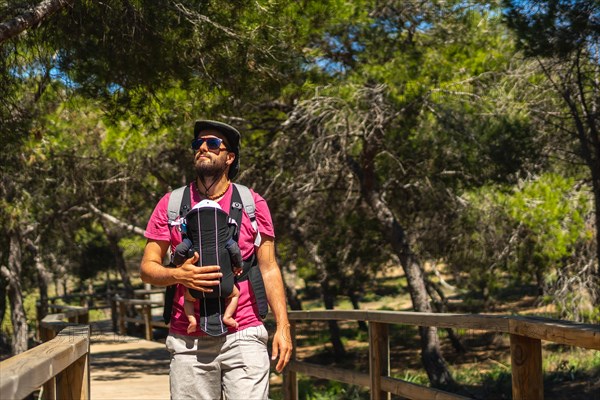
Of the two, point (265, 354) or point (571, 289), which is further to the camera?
point (571, 289)

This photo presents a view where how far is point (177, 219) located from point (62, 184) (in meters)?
15.6

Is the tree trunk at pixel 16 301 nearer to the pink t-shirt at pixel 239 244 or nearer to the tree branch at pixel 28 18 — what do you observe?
the tree branch at pixel 28 18

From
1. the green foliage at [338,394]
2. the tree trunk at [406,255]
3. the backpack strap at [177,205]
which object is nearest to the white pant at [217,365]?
the backpack strap at [177,205]

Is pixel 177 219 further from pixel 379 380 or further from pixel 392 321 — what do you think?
pixel 379 380

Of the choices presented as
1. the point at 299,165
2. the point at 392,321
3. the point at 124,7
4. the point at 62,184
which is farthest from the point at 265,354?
the point at 62,184

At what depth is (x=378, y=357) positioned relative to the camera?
636 centimetres

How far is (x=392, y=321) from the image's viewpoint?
19.8 feet

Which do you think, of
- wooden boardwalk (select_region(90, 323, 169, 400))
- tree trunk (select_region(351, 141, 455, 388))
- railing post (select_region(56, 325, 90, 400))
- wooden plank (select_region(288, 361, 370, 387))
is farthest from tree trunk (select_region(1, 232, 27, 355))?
railing post (select_region(56, 325, 90, 400))

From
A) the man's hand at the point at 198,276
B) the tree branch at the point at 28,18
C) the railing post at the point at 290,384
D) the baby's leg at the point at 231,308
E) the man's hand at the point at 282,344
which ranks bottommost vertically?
the railing post at the point at 290,384

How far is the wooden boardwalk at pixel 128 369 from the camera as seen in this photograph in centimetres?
991

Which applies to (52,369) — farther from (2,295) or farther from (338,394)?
(2,295)

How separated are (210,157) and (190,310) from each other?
27.1 inches

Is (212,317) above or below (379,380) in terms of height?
above

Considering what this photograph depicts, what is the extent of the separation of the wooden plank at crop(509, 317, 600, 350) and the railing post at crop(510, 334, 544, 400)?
10 centimetres
